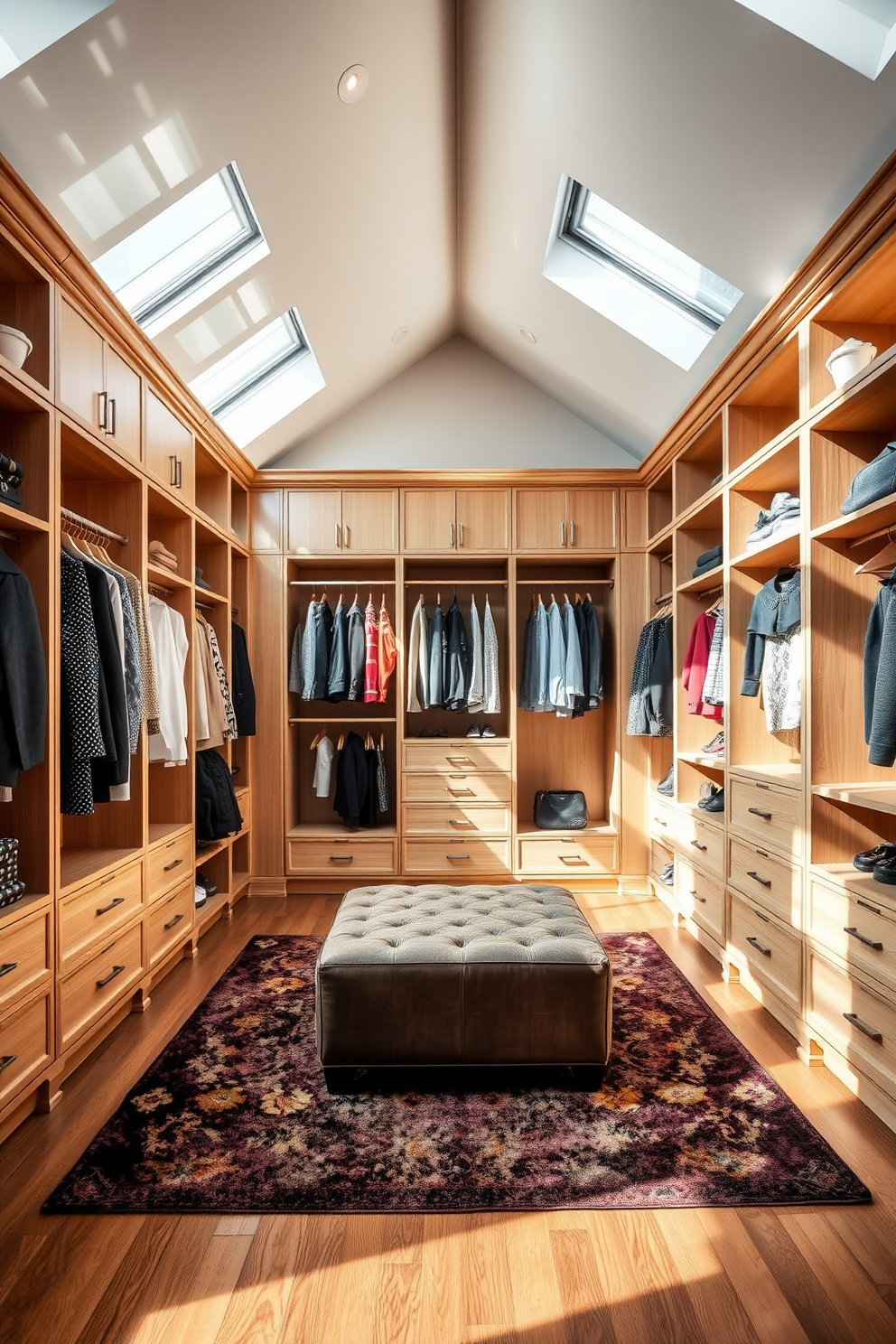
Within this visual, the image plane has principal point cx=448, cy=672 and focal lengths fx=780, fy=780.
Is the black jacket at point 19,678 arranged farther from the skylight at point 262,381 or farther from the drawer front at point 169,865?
the skylight at point 262,381

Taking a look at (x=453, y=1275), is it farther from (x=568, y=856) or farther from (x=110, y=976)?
(x=568, y=856)

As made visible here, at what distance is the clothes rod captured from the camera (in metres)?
2.62

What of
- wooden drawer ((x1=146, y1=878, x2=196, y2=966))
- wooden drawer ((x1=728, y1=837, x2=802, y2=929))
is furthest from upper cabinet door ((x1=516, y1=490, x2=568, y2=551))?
wooden drawer ((x1=146, y1=878, x2=196, y2=966))

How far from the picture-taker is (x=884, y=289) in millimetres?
2346

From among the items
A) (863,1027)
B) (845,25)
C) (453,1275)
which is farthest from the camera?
(863,1027)

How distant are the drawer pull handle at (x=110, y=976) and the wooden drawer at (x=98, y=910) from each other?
14cm

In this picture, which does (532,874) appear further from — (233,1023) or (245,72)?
(245,72)

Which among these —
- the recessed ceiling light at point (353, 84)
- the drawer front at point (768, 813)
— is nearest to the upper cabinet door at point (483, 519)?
the drawer front at point (768, 813)

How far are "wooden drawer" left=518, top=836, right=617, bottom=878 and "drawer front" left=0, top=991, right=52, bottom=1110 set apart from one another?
114 inches

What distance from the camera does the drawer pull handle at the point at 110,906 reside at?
8.57 ft

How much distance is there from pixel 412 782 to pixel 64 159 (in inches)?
131

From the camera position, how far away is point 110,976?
2682mm

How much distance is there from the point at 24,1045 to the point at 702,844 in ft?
9.20

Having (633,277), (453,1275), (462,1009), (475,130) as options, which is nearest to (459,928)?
(462,1009)
